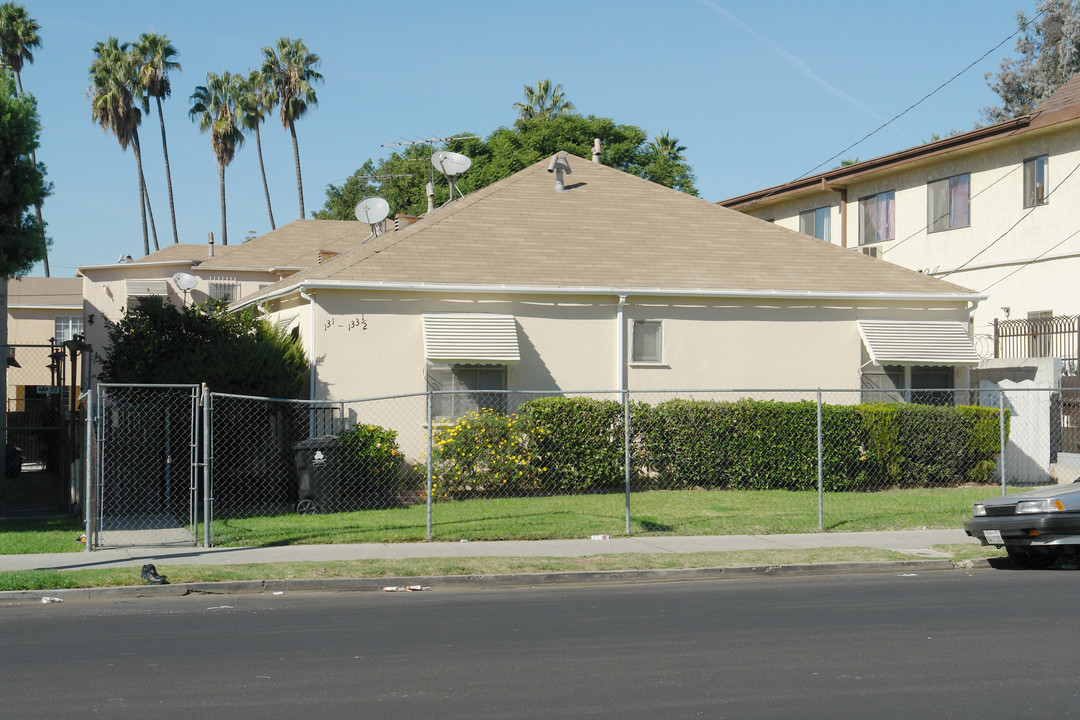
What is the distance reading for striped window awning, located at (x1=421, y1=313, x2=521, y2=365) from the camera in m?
17.6

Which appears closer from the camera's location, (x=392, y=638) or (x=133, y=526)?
(x=392, y=638)

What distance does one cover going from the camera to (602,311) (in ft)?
62.4

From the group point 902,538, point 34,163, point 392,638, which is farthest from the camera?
point 34,163

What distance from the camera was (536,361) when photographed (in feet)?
61.6

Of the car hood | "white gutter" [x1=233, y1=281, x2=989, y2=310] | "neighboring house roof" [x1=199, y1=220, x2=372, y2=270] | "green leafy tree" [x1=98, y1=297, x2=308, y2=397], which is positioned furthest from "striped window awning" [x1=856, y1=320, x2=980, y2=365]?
"neighboring house roof" [x1=199, y1=220, x2=372, y2=270]

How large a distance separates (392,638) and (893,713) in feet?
12.5

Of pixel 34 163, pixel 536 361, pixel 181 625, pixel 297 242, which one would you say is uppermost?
pixel 297 242

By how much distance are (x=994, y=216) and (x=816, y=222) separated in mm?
6605

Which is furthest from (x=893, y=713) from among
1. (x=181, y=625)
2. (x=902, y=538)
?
(x=902, y=538)

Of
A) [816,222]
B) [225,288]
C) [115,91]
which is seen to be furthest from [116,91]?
[816,222]

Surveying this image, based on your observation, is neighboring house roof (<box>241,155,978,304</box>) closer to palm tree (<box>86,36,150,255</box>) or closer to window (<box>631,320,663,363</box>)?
window (<box>631,320,663,363</box>)

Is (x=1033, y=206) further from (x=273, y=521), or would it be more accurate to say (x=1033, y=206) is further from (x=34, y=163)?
(x=34, y=163)

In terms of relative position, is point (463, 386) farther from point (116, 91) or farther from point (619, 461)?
point (116, 91)

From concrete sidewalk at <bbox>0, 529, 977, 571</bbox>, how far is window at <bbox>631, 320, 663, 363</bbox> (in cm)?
581
